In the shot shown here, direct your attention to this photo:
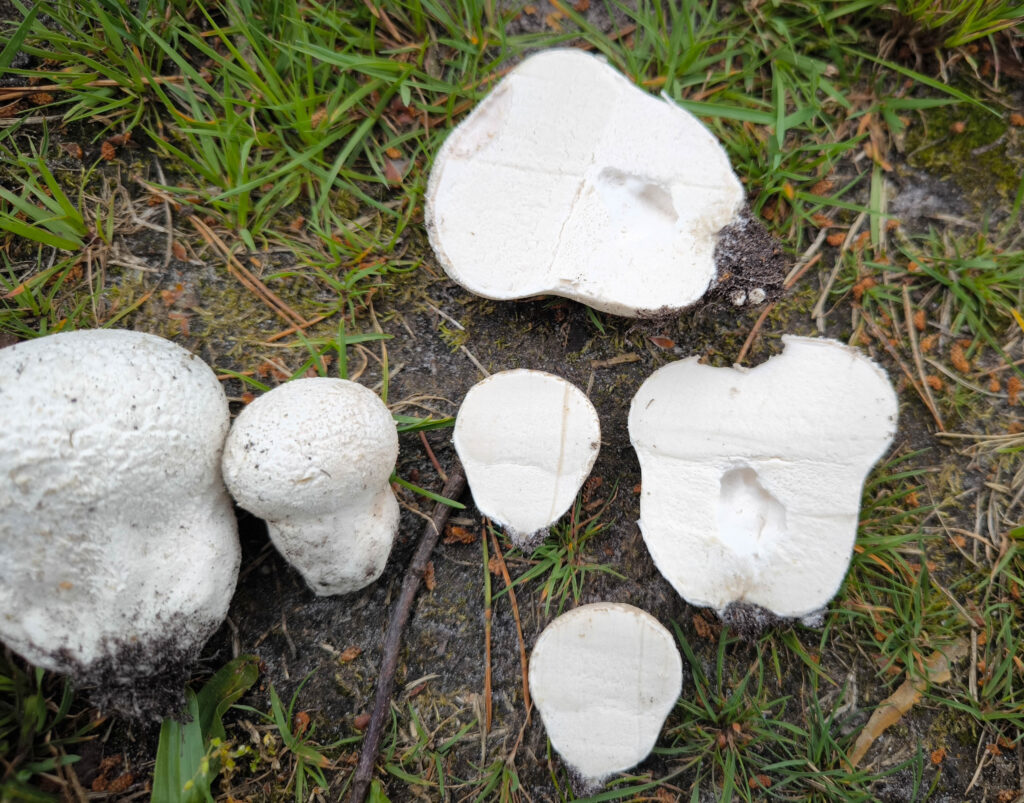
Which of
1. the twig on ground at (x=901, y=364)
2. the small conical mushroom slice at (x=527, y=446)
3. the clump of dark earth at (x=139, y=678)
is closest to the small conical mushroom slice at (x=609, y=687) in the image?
the small conical mushroom slice at (x=527, y=446)

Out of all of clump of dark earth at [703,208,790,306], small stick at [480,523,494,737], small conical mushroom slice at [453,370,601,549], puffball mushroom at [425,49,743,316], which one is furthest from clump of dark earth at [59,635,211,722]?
clump of dark earth at [703,208,790,306]

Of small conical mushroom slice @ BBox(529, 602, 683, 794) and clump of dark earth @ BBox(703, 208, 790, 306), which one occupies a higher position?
clump of dark earth @ BBox(703, 208, 790, 306)

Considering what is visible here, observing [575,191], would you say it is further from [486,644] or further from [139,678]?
[139,678]

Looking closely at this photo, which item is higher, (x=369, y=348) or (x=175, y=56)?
(x=175, y=56)

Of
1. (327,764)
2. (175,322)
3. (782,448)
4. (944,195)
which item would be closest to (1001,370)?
(944,195)

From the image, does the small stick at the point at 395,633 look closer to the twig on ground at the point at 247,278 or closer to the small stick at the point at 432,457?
the small stick at the point at 432,457

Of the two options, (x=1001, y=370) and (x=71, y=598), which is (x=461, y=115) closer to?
(x=71, y=598)

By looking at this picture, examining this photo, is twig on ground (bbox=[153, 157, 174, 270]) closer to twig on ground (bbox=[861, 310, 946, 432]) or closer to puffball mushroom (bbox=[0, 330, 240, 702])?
puffball mushroom (bbox=[0, 330, 240, 702])
